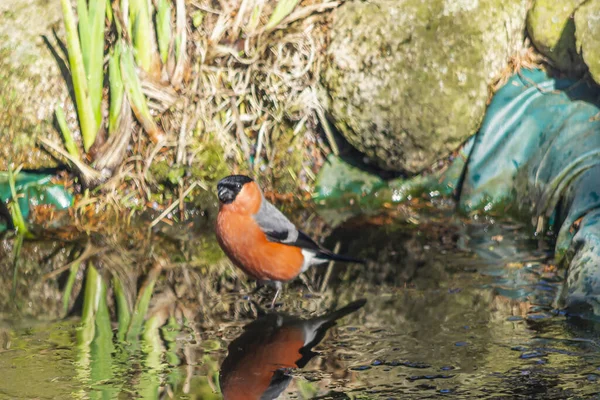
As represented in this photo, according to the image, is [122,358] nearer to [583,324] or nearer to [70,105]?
[583,324]

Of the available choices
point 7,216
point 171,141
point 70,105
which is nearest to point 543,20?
point 171,141

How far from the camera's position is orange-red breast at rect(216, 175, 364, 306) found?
571 centimetres

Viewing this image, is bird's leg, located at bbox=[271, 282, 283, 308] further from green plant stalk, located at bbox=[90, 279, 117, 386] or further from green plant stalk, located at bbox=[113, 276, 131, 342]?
green plant stalk, located at bbox=[90, 279, 117, 386]

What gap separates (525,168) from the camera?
7.44 meters

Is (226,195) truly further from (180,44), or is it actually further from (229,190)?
(180,44)

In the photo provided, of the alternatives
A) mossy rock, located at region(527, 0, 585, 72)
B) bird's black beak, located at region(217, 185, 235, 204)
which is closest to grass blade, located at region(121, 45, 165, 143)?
bird's black beak, located at region(217, 185, 235, 204)

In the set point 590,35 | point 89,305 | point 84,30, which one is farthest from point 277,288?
point 590,35

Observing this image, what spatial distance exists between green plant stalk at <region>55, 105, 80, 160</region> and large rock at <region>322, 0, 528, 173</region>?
206 centimetres

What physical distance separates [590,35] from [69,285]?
4041mm

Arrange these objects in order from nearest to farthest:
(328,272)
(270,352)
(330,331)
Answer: (270,352)
(330,331)
(328,272)

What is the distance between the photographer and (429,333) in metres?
5.21

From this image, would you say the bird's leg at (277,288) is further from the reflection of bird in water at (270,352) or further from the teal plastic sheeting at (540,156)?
the teal plastic sheeting at (540,156)

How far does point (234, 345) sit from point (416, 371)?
1004 millimetres

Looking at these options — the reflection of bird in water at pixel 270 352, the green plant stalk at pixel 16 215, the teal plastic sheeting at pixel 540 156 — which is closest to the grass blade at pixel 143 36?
the green plant stalk at pixel 16 215
